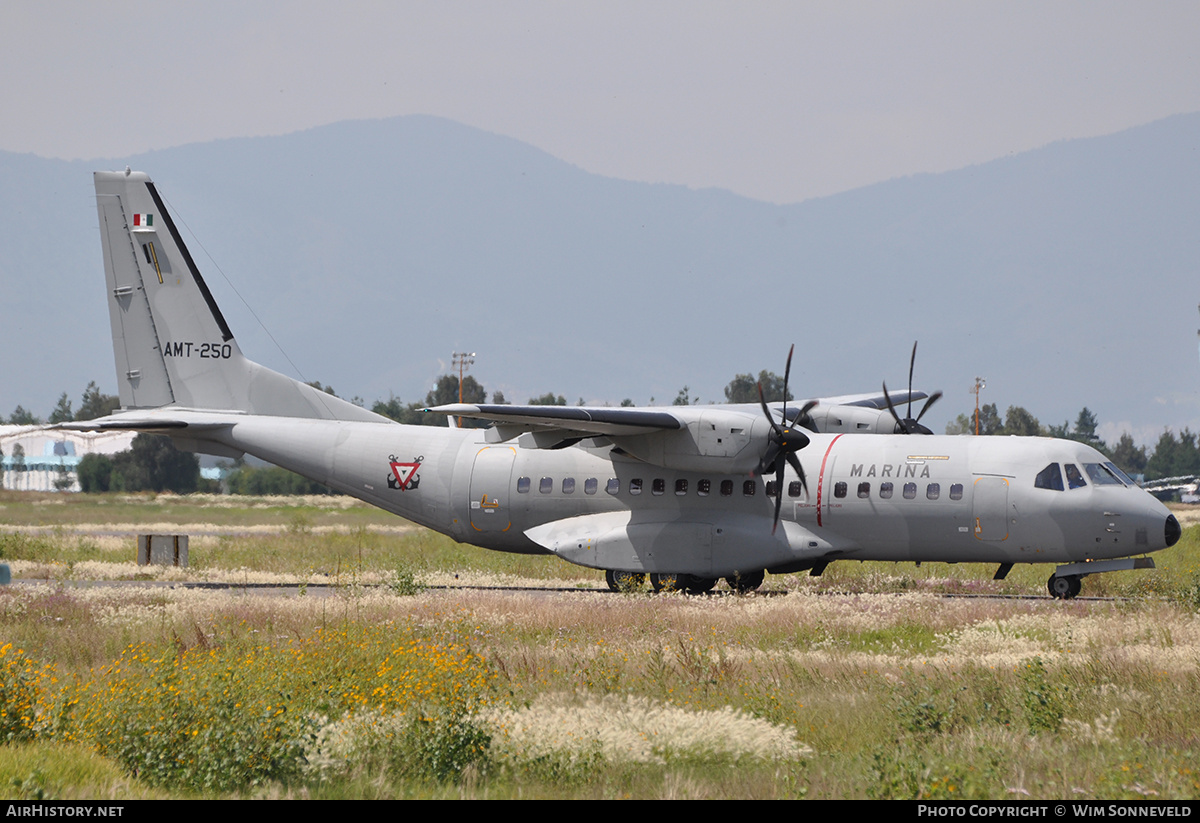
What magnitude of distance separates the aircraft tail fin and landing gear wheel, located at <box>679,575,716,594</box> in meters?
9.18

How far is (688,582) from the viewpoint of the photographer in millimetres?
26266

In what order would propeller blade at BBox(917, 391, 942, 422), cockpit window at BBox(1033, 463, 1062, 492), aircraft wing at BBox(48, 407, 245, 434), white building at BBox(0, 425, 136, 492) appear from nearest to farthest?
cockpit window at BBox(1033, 463, 1062, 492)
aircraft wing at BBox(48, 407, 245, 434)
propeller blade at BBox(917, 391, 942, 422)
white building at BBox(0, 425, 136, 492)

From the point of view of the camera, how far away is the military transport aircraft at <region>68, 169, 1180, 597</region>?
77.8 feet

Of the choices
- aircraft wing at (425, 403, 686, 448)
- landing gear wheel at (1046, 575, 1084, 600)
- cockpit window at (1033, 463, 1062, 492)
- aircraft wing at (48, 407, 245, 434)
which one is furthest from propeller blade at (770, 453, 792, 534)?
aircraft wing at (48, 407, 245, 434)

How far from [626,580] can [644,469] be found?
250cm

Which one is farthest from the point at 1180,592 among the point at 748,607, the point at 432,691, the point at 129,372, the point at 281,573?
the point at 129,372

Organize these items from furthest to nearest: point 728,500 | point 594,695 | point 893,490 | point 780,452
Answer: point 728,500, point 780,452, point 893,490, point 594,695

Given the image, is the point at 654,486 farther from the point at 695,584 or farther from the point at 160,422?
the point at 160,422

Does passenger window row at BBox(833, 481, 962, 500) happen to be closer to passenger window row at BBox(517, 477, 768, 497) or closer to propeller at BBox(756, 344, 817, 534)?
propeller at BBox(756, 344, 817, 534)

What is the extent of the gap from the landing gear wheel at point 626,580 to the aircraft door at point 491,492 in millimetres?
2671

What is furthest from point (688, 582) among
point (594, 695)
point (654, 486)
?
point (594, 695)

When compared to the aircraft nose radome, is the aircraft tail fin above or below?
above

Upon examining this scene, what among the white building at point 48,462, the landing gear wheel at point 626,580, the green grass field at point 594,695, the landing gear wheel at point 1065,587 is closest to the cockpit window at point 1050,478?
the landing gear wheel at point 1065,587

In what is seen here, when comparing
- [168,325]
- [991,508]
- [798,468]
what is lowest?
[991,508]
